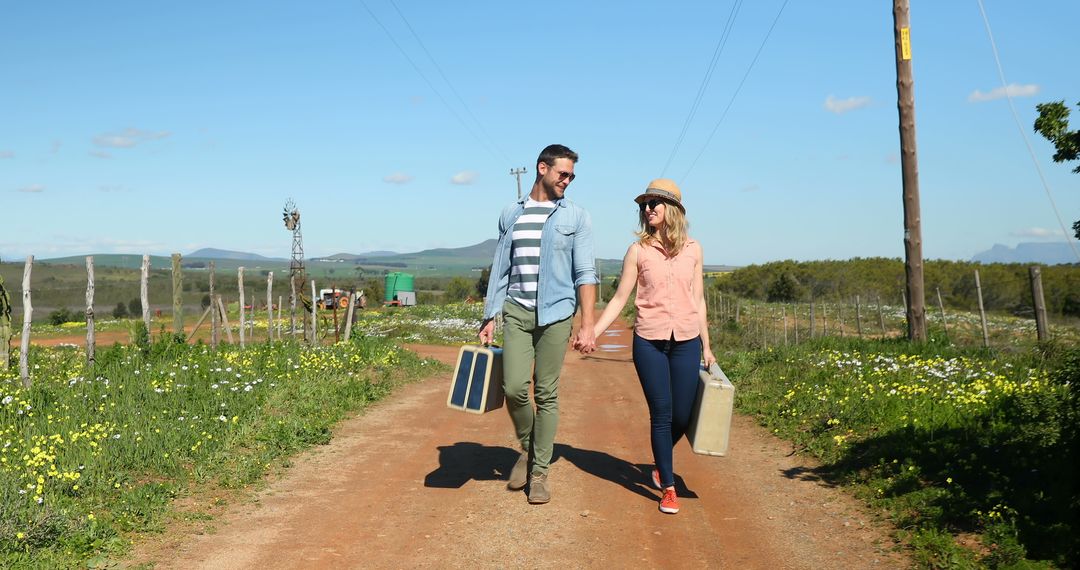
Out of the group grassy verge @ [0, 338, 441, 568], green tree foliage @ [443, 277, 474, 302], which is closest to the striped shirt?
grassy verge @ [0, 338, 441, 568]

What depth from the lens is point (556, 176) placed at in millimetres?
5750

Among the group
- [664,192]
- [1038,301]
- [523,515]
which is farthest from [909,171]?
[523,515]

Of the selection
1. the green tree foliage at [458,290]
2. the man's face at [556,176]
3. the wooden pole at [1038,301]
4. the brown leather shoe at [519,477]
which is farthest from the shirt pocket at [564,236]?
the green tree foliage at [458,290]

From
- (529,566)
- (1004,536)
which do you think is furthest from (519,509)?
(1004,536)

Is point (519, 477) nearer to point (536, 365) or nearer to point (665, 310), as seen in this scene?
point (536, 365)

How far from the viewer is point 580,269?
5.80 meters

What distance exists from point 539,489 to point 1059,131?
3966mm

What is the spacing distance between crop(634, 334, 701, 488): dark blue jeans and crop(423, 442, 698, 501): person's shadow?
0.48m

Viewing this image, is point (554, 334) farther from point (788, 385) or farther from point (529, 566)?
point (788, 385)

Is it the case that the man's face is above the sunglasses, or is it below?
above

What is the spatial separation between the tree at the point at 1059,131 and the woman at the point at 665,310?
230cm

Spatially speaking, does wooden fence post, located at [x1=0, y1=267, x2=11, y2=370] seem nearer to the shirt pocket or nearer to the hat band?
the shirt pocket

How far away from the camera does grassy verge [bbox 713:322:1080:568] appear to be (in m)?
4.74

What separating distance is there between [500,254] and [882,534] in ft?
9.45
